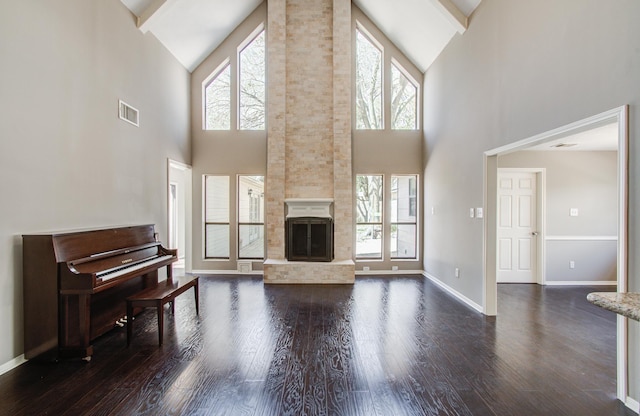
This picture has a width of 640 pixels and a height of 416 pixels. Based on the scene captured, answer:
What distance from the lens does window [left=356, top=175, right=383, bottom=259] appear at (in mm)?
6129

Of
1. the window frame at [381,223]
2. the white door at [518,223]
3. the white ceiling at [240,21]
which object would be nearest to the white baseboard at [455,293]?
the window frame at [381,223]

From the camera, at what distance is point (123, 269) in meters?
3.02

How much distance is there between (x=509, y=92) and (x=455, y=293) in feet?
9.40

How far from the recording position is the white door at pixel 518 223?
529 centimetres

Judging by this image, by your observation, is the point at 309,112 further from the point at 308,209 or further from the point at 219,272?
the point at 219,272

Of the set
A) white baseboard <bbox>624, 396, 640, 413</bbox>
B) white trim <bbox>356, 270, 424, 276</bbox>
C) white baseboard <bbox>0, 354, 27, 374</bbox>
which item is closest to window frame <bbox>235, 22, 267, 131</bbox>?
white trim <bbox>356, 270, 424, 276</bbox>

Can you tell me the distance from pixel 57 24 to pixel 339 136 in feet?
13.6

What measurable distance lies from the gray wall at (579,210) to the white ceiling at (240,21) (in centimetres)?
242

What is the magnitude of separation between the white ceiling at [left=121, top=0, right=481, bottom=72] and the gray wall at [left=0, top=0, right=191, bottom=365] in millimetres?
321

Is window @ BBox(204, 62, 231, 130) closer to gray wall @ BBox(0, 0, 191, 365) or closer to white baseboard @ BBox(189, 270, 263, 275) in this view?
gray wall @ BBox(0, 0, 191, 365)

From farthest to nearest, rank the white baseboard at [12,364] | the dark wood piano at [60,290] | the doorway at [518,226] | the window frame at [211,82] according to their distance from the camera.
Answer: the window frame at [211,82] < the doorway at [518,226] < the dark wood piano at [60,290] < the white baseboard at [12,364]

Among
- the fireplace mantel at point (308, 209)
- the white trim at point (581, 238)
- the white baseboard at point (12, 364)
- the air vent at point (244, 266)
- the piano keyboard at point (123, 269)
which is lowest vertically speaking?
the white baseboard at point (12, 364)

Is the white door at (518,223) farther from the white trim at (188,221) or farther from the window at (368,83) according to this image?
the white trim at (188,221)

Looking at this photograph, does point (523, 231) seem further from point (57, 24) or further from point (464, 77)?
point (57, 24)
